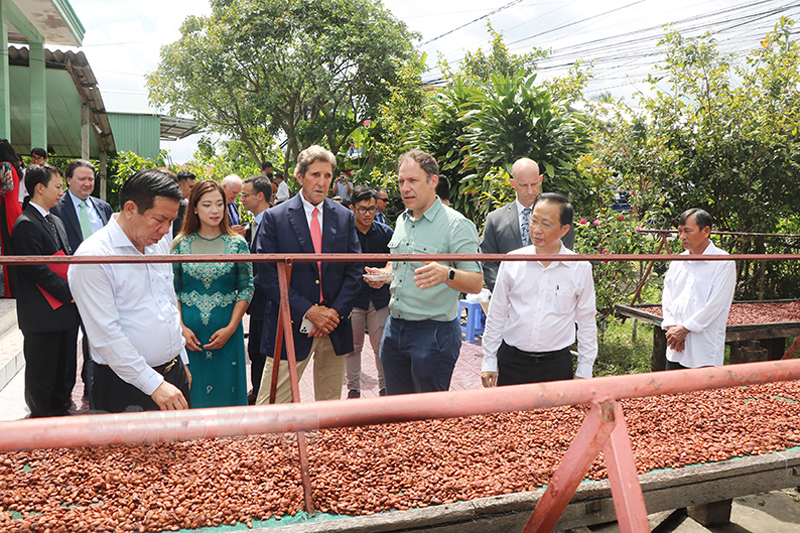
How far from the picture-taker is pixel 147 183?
2.16 m

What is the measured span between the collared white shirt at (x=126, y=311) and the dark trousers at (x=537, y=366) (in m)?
1.61

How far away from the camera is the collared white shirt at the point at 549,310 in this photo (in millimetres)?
2740

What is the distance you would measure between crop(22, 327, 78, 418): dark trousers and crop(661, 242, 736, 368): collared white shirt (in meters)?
4.04

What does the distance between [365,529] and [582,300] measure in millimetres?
1552

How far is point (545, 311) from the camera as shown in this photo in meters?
2.73

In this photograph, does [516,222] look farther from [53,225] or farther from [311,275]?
[53,225]

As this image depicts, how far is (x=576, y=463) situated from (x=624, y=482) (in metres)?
0.11

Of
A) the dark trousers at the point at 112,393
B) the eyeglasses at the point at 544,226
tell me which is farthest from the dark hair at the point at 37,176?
the eyeglasses at the point at 544,226

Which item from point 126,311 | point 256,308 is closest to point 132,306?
point 126,311

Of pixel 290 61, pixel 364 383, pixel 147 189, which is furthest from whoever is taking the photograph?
pixel 290 61

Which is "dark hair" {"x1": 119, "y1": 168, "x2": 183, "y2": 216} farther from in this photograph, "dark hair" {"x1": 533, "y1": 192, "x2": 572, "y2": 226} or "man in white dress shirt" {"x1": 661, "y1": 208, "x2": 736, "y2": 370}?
"man in white dress shirt" {"x1": 661, "y1": 208, "x2": 736, "y2": 370}

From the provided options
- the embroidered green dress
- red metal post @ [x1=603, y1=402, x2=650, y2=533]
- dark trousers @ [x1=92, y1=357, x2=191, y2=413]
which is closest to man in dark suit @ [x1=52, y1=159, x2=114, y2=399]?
the embroidered green dress

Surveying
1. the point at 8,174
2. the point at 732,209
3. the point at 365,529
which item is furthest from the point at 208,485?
the point at 732,209

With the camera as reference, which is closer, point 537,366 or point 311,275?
point 537,366
